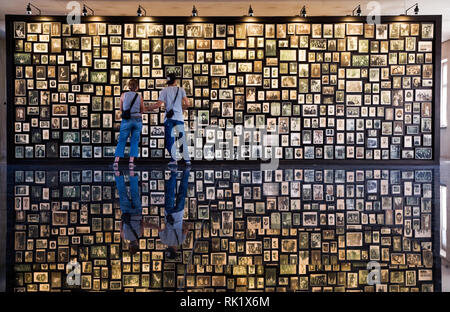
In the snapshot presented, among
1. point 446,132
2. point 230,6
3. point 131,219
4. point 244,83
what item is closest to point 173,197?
point 131,219

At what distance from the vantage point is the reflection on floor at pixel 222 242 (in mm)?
2340

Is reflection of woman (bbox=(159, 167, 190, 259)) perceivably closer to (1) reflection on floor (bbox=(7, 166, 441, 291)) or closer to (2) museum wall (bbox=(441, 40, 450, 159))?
(1) reflection on floor (bbox=(7, 166, 441, 291))

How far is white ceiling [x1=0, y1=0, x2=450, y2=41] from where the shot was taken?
45.5 ft

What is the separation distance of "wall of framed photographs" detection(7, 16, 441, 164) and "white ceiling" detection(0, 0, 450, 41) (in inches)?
22.1

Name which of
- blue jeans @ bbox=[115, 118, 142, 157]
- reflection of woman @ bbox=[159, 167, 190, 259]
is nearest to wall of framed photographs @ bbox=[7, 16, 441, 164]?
blue jeans @ bbox=[115, 118, 142, 157]

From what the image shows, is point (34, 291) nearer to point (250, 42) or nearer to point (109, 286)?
point (109, 286)

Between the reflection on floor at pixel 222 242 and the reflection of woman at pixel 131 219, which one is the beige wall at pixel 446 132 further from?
the reflection of woman at pixel 131 219

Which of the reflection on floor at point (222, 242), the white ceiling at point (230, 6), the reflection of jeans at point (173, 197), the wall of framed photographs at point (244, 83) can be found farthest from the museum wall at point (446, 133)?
the reflection of jeans at point (173, 197)

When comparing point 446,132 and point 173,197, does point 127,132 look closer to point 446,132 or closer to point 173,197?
point 173,197

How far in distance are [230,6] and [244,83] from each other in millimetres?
2509

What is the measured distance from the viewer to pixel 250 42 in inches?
543

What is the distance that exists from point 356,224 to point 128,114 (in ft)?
27.4

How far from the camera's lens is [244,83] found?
45.6 feet

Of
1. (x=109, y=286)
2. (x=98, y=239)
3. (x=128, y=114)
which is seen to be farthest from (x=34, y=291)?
(x=128, y=114)
